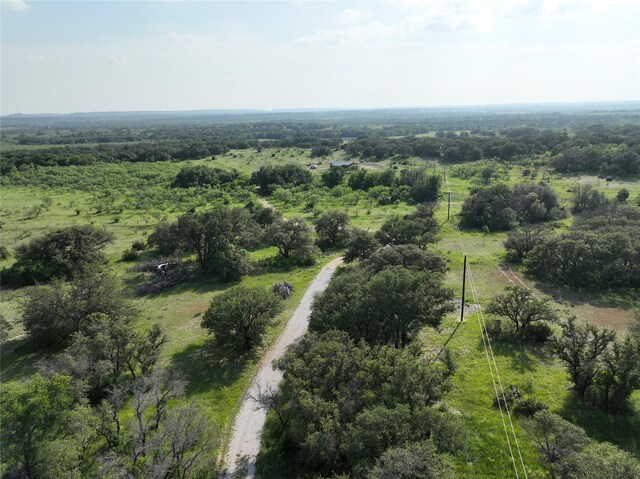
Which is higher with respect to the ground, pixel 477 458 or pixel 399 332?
pixel 399 332

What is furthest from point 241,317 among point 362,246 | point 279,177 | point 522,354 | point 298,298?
point 279,177

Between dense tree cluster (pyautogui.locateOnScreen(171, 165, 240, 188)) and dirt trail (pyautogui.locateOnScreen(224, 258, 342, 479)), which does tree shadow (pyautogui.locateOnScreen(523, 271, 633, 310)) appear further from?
dense tree cluster (pyautogui.locateOnScreen(171, 165, 240, 188))

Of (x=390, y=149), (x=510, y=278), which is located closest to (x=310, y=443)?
(x=510, y=278)

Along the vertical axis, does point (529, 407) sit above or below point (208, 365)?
above

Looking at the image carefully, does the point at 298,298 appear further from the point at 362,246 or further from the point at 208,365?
the point at 208,365

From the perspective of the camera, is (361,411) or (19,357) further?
(19,357)

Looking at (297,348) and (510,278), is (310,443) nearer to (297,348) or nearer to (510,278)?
(297,348)
